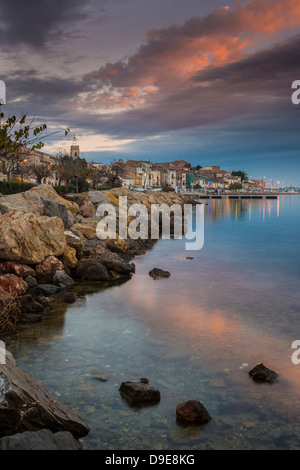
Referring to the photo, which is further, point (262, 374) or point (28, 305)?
point (28, 305)

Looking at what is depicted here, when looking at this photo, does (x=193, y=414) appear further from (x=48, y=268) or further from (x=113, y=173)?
(x=113, y=173)

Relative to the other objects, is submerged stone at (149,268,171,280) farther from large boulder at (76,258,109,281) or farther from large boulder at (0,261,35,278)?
large boulder at (0,261,35,278)

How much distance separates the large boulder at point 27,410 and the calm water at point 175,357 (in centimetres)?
41

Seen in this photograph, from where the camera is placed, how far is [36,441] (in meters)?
4.61

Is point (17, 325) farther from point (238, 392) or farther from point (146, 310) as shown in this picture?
point (238, 392)

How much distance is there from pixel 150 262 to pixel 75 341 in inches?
480

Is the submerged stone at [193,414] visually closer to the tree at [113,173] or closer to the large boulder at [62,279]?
the large boulder at [62,279]

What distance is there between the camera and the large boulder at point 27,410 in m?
5.07

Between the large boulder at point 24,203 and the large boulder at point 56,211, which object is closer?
the large boulder at point 24,203

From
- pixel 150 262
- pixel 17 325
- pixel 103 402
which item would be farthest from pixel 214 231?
pixel 103 402

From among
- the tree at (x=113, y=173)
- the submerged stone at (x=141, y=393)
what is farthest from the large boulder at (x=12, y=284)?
the tree at (x=113, y=173)

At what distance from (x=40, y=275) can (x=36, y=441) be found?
1082 centimetres

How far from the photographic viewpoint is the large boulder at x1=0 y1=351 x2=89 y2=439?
5072mm

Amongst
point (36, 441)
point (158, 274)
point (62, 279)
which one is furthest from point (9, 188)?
point (36, 441)
